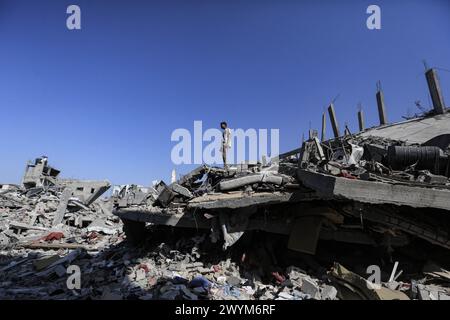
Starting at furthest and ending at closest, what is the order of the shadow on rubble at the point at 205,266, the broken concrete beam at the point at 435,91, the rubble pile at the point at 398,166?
1. the broken concrete beam at the point at 435,91
2. the shadow on rubble at the point at 205,266
3. the rubble pile at the point at 398,166

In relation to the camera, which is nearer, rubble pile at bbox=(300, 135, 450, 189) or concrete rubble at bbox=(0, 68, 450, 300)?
concrete rubble at bbox=(0, 68, 450, 300)

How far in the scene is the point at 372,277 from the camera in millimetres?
4941

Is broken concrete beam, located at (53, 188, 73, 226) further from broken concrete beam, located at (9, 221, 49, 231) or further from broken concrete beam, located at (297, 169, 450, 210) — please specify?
broken concrete beam, located at (297, 169, 450, 210)

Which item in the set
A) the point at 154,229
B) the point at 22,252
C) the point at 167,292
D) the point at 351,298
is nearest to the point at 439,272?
the point at 351,298

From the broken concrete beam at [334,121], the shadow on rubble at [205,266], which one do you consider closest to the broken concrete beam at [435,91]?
the broken concrete beam at [334,121]

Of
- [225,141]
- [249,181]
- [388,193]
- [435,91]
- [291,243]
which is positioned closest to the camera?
[388,193]

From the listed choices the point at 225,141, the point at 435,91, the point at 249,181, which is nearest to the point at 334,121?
the point at 435,91

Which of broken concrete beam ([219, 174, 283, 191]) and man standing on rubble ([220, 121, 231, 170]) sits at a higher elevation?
man standing on rubble ([220, 121, 231, 170])

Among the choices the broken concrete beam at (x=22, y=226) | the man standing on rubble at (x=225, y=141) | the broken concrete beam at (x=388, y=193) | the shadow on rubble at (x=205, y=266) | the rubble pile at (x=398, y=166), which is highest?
the man standing on rubble at (x=225, y=141)

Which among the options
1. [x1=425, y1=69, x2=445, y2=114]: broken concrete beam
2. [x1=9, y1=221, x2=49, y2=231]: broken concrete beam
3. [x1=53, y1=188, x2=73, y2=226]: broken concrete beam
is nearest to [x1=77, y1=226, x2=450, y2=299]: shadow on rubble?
[x1=9, y1=221, x2=49, y2=231]: broken concrete beam

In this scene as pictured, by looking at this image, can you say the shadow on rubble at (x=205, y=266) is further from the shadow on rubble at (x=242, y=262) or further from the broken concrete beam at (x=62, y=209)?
the broken concrete beam at (x=62, y=209)

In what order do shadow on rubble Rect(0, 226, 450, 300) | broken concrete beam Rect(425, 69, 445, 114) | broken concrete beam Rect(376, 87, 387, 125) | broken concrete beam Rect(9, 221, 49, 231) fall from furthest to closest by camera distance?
broken concrete beam Rect(376, 87, 387, 125) → broken concrete beam Rect(425, 69, 445, 114) → broken concrete beam Rect(9, 221, 49, 231) → shadow on rubble Rect(0, 226, 450, 300)

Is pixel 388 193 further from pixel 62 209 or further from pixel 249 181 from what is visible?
pixel 62 209
